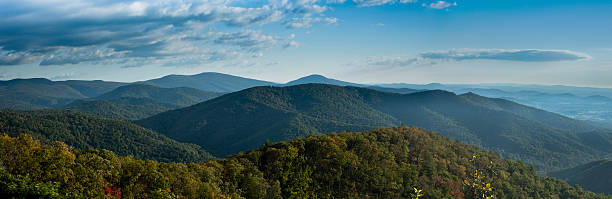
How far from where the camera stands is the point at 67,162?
117 feet

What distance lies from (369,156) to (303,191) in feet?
86.4

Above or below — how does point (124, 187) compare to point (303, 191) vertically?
above

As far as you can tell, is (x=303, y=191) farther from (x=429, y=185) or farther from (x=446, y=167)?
(x=446, y=167)

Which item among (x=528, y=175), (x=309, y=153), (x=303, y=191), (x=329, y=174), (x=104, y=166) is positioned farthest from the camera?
(x=528, y=175)

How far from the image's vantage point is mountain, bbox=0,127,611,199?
33.6 metres

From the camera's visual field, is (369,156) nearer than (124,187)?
No

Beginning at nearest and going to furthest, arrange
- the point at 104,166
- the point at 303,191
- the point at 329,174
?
1. the point at 104,166
2. the point at 303,191
3. the point at 329,174

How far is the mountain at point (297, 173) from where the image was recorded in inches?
1321

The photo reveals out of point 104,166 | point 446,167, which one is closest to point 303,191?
point 104,166

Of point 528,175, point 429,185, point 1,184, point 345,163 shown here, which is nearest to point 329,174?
point 345,163

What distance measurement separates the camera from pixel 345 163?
3300 inches

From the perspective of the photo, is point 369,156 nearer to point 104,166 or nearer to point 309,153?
point 309,153

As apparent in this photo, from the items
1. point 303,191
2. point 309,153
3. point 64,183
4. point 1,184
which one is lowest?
point 303,191

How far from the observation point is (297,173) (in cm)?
7700
